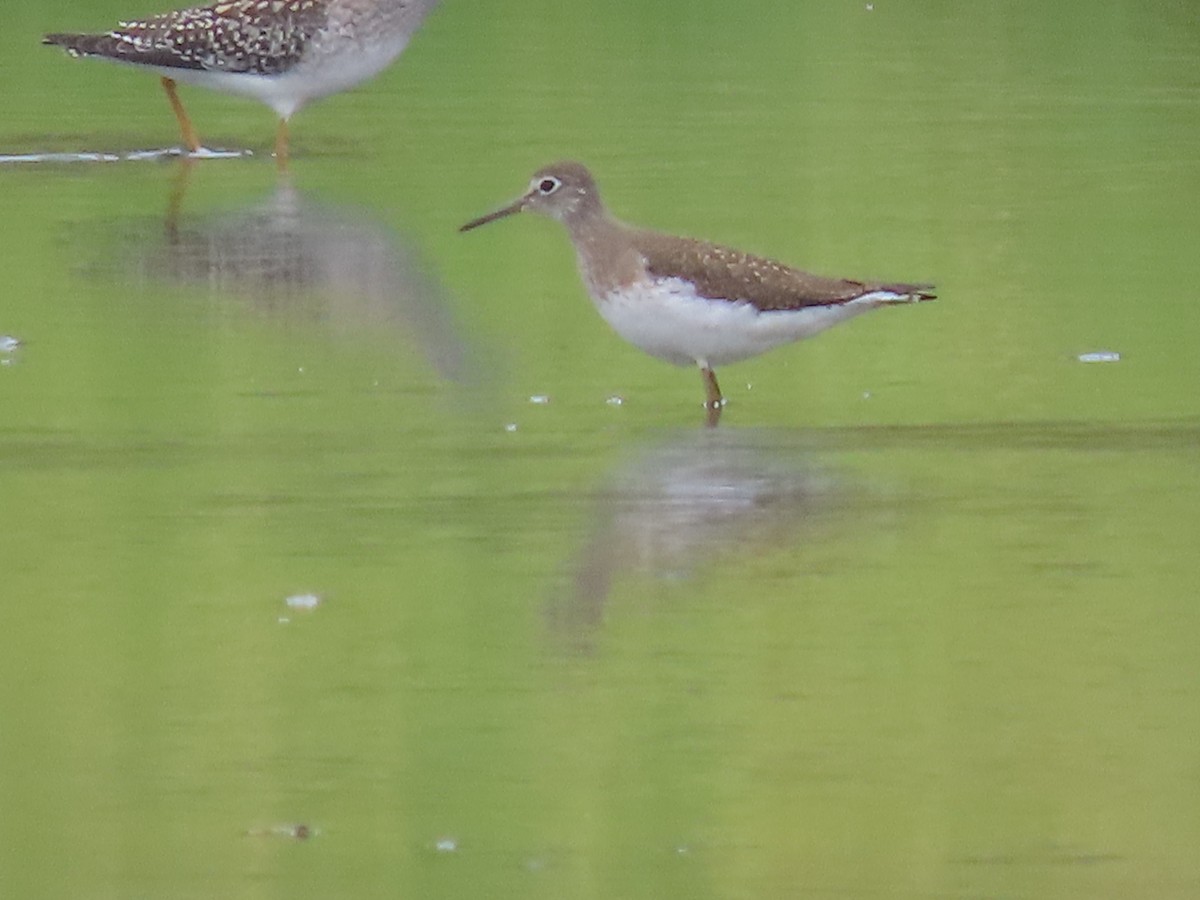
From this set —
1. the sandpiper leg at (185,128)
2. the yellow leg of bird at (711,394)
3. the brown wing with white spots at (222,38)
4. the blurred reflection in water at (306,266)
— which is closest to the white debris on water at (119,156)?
the sandpiper leg at (185,128)

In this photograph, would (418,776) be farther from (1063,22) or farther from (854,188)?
(1063,22)

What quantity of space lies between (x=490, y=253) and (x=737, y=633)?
5007mm

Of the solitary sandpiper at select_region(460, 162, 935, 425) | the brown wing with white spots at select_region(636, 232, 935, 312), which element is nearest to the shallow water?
the solitary sandpiper at select_region(460, 162, 935, 425)

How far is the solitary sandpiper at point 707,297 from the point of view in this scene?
813 centimetres

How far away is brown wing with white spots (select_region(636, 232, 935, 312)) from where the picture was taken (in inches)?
322

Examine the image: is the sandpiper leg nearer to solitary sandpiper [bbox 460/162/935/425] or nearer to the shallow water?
the shallow water

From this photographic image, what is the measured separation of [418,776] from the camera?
527 cm

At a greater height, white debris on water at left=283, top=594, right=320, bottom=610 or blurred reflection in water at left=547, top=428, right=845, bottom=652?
white debris on water at left=283, top=594, right=320, bottom=610

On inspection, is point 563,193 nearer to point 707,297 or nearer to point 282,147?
point 707,297

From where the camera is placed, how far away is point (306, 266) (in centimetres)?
1045

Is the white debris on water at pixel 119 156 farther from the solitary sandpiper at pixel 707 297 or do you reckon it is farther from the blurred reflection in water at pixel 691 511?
the blurred reflection in water at pixel 691 511

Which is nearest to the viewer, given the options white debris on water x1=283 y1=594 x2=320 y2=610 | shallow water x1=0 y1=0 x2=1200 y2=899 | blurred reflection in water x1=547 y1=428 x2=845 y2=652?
shallow water x1=0 y1=0 x2=1200 y2=899

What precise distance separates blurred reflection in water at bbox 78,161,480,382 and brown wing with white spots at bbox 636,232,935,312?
0.85 meters

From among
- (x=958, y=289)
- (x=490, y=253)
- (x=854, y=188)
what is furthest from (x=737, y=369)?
(x=854, y=188)
